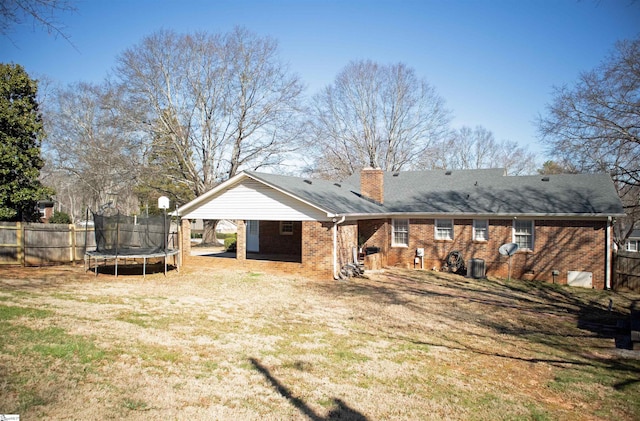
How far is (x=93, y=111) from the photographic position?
36000 millimetres

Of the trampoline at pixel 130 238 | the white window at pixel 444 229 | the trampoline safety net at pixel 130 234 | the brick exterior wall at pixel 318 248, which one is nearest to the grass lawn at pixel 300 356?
the trampoline at pixel 130 238

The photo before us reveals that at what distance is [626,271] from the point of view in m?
15.9

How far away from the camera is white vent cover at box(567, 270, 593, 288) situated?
16.0 m

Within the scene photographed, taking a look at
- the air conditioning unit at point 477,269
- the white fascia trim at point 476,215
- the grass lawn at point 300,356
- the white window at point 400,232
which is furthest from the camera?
the white window at point 400,232

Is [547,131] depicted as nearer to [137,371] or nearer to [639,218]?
[639,218]

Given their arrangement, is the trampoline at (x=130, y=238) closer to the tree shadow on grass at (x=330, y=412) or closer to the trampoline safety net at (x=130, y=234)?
the trampoline safety net at (x=130, y=234)

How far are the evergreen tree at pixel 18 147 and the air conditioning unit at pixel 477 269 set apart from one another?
64.3 feet

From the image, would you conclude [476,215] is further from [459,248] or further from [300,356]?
[300,356]

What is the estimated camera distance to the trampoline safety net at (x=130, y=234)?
15.4 metres

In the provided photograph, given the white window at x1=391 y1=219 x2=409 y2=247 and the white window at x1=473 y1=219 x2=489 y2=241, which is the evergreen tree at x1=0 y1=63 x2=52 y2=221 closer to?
the white window at x1=391 y1=219 x2=409 y2=247

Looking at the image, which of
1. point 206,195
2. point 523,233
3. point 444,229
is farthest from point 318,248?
point 523,233

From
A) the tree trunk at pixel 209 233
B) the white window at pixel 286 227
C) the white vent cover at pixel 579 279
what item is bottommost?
the white vent cover at pixel 579 279

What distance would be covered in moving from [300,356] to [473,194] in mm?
14939

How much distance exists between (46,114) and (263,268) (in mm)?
28689
